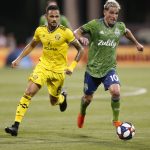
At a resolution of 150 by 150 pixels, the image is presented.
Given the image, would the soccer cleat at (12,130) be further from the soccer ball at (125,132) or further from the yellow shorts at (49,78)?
the soccer ball at (125,132)

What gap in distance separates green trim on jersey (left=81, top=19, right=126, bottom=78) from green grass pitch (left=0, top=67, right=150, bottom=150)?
1233 millimetres

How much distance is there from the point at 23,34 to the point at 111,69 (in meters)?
40.5

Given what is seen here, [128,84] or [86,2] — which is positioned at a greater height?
[86,2]

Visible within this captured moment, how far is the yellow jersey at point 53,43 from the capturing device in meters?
14.4

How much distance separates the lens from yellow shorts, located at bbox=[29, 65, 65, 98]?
14.2 m

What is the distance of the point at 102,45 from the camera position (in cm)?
1432

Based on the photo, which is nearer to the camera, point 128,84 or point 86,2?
point 128,84

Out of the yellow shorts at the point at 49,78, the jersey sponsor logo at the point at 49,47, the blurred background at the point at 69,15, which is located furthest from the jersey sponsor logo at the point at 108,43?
the blurred background at the point at 69,15

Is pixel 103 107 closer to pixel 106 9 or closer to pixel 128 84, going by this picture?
pixel 106 9

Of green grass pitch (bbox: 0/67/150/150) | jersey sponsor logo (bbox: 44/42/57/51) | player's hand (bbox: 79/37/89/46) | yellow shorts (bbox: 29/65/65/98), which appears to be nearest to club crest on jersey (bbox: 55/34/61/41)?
jersey sponsor logo (bbox: 44/42/57/51)

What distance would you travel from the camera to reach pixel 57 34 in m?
14.4

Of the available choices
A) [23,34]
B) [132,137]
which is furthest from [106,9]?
[23,34]

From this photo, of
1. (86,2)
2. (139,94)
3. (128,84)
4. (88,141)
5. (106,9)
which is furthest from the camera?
(86,2)

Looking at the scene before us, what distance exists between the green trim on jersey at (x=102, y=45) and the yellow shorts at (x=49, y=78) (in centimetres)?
78
